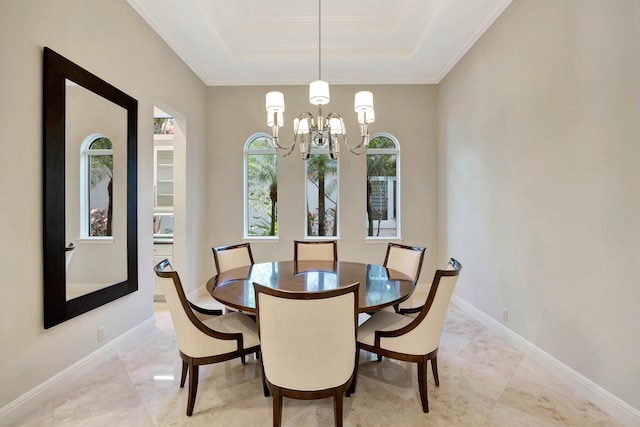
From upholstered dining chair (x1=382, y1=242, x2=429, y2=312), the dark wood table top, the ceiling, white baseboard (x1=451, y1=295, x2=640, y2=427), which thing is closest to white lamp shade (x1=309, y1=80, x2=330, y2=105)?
the ceiling

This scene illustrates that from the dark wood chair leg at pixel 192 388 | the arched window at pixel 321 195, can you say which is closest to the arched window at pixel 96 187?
the dark wood chair leg at pixel 192 388

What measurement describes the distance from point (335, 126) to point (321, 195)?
2008 mm

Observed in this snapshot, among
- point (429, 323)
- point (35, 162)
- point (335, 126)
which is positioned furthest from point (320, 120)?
point (35, 162)

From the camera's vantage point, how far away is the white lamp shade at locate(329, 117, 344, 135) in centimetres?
272

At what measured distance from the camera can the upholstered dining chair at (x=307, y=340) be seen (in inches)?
56.8

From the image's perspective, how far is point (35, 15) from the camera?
192 centimetres

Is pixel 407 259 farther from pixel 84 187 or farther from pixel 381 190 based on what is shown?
pixel 84 187

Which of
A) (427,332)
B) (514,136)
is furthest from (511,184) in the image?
(427,332)

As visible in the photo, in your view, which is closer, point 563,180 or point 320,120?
point 563,180

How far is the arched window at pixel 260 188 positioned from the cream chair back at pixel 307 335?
10.6 ft

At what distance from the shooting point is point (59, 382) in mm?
2072

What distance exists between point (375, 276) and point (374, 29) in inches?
113

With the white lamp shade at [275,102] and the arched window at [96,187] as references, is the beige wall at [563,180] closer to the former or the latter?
the white lamp shade at [275,102]

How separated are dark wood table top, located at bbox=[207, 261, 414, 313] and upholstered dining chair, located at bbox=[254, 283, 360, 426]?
0.82 ft
